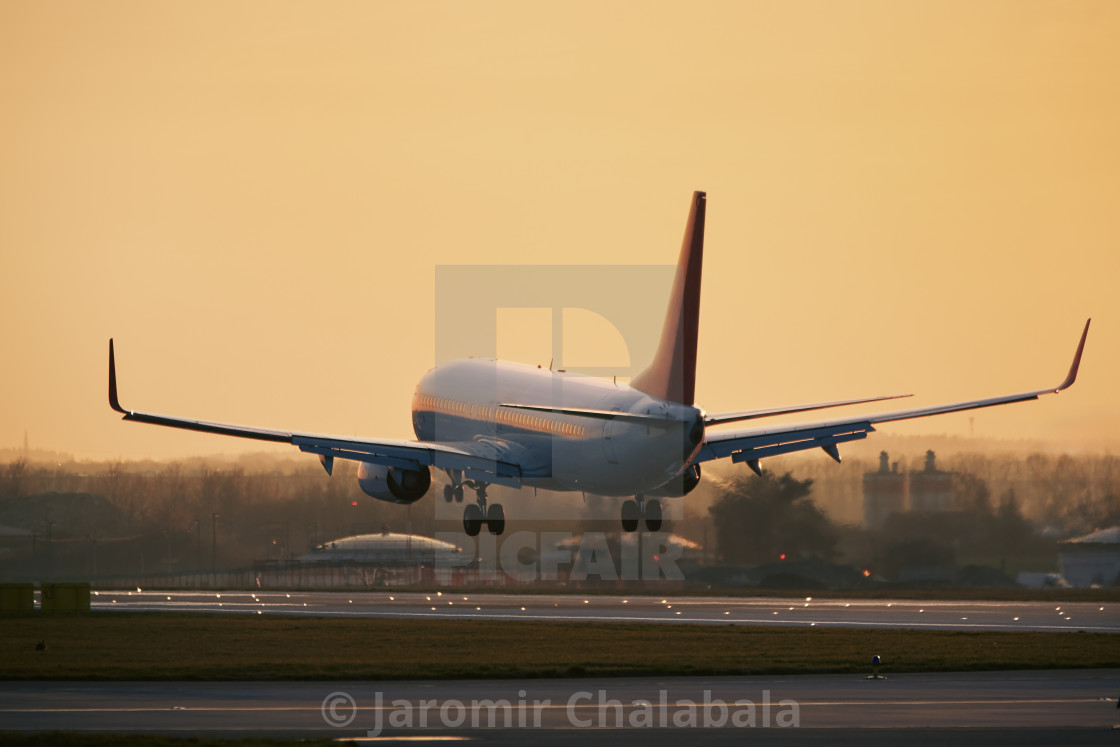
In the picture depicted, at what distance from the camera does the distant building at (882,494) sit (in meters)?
85.6

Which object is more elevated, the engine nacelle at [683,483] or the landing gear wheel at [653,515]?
the engine nacelle at [683,483]

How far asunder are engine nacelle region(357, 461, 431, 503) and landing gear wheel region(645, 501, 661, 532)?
9.57 meters

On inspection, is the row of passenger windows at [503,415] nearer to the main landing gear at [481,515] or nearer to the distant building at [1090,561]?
the main landing gear at [481,515]

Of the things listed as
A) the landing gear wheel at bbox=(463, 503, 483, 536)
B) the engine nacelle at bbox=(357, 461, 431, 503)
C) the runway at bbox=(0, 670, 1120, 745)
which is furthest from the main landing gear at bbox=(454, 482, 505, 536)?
the runway at bbox=(0, 670, 1120, 745)

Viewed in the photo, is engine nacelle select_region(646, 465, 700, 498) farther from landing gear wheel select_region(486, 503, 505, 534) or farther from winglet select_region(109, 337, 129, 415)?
winglet select_region(109, 337, 129, 415)

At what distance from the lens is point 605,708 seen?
3186cm

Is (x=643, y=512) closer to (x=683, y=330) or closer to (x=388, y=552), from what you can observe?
(x=683, y=330)

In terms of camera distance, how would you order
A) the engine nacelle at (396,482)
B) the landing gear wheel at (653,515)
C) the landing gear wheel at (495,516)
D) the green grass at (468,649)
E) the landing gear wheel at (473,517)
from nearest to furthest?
the green grass at (468,649) < the landing gear wheel at (653,515) < the landing gear wheel at (473,517) < the landing gear wheel at (495,516) < the engine nacelle at (396,482)

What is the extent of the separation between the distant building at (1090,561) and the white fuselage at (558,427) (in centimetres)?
3251

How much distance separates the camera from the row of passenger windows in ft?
203

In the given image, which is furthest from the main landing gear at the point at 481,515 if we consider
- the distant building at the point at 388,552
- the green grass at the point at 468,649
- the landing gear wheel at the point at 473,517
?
the distant building at the point at 388,552

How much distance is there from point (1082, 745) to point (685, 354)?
28.8 metres

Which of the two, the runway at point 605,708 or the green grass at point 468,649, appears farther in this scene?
the green grass at point 468,649

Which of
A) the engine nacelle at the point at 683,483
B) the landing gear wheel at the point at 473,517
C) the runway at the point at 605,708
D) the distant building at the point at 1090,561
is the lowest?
the runway at the point at 605,708
